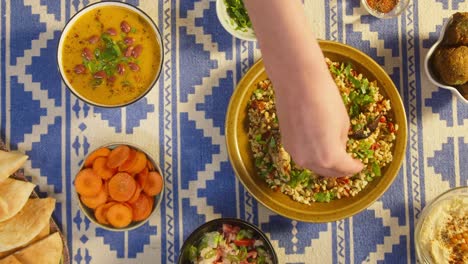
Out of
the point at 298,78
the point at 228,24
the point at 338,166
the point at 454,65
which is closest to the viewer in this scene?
the point at 298,78

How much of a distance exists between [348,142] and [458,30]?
0.38 metres

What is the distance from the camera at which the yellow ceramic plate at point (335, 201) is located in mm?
1518

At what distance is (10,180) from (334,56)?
89 cm

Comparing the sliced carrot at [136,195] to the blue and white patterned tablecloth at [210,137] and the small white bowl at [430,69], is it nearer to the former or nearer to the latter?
the blue and white patterned tablecloth at [210,137]

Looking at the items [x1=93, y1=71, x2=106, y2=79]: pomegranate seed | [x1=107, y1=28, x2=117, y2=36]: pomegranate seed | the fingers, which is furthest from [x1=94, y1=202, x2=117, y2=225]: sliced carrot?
the fingers

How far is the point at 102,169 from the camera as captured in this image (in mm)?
1578

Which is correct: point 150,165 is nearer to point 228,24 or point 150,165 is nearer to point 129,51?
point 129,51

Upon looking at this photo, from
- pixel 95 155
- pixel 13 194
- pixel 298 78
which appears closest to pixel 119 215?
pixel 95 155

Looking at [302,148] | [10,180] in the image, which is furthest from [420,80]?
[10,180]

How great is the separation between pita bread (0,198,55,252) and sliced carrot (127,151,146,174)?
0.76 feet

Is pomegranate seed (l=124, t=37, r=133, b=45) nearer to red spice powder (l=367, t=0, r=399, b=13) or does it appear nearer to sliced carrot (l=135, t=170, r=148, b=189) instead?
sliced carrot (l=135, t=170, r=148, b=189)

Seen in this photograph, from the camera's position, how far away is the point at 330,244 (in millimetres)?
1652

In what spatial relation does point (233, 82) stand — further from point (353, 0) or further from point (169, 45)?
point (353, 0)

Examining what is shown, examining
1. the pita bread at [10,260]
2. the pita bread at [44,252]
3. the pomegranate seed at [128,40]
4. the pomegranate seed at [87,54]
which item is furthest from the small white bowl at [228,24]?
the pita bread at [10,260]
